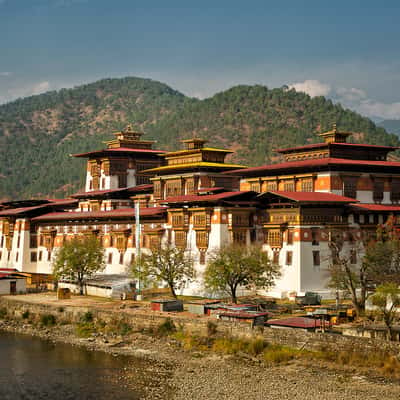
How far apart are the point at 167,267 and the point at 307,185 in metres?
15.8

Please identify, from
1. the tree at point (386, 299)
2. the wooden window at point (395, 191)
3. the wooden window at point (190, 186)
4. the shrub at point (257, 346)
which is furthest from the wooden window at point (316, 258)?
the wooden window at point (190, 186)

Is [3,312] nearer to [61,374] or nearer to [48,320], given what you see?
[48,320]

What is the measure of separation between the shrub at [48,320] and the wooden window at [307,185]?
2626 cm

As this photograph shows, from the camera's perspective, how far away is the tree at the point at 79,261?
80.2 metres

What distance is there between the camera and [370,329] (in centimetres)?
5100

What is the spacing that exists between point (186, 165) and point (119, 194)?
570 inches

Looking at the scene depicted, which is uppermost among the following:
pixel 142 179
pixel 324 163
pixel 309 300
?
pixel 142 179

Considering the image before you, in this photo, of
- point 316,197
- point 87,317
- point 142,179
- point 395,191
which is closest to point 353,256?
point 316,197

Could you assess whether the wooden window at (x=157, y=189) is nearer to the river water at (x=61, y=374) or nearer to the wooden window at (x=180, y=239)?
the wooden window at (x=180, y=239)

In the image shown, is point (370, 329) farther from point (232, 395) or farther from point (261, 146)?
point (261, 146)

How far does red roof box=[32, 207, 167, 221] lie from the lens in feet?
269

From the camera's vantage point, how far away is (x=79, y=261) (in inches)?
3155

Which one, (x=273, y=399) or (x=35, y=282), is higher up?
(x=35, y=282)

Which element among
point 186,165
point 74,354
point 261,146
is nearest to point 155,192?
point 186,165
